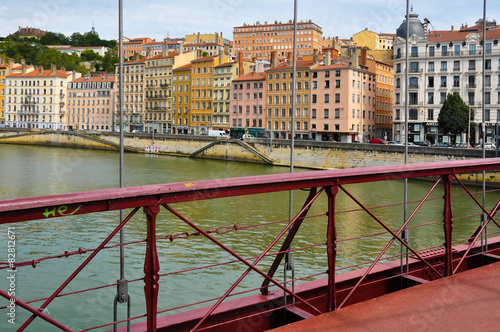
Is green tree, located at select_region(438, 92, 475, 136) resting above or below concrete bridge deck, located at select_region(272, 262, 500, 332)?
above

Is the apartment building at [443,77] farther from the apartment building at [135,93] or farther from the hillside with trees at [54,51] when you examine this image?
the apartment building at [135,93]

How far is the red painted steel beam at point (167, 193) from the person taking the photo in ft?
7.54

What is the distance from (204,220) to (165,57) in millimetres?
55708

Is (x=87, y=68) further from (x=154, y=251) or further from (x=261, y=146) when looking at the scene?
(x=154, y=251)

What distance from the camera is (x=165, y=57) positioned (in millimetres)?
70375

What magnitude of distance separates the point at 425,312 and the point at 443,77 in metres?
47.5

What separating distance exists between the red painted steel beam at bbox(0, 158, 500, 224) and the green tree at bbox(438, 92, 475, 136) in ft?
137

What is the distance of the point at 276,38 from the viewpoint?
12194cm

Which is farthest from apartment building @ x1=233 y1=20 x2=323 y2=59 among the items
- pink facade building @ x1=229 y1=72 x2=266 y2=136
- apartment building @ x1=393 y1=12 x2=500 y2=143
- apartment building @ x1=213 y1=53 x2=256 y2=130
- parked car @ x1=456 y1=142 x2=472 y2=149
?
parked car @ x1=456 y1=142 x2=472 y2=149

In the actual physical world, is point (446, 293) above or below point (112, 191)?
below

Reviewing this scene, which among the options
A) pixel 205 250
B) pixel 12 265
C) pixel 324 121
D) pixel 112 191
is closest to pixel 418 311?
pixel 112 191

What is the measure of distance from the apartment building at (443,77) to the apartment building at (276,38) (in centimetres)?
7017

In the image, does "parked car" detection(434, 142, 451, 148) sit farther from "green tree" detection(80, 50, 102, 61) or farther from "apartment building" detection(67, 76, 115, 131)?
"green tree" detection(80, 50, 102, 61)

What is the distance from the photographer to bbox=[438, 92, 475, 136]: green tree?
4256cm
